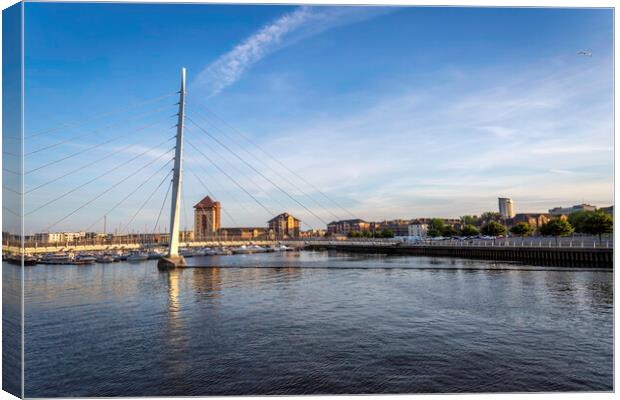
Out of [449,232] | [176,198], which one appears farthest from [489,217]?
[176,198]

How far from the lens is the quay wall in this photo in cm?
2473

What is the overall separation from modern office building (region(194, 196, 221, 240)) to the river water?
81941mm

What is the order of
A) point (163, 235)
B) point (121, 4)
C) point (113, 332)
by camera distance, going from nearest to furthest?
1. point (121, 4)
2. point (113, 332)
3. point (163, 235)

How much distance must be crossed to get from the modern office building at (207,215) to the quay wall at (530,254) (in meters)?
55.1

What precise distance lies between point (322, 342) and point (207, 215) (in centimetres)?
9564

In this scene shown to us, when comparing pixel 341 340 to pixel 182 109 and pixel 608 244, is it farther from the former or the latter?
pixel 608 244

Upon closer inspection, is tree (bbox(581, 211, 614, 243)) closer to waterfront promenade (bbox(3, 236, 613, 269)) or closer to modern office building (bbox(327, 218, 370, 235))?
waterfront promenade (bbox(3, 236, 613, 269))

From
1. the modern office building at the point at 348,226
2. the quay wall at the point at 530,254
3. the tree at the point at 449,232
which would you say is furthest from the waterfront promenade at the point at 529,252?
the modern office building at the point at 348,226

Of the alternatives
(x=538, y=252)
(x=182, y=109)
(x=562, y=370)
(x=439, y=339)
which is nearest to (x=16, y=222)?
(x=439, y=339)

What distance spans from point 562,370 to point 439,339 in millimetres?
2460

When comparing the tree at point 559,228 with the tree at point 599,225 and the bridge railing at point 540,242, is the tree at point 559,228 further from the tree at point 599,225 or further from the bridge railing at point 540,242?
the tree at point 599,225

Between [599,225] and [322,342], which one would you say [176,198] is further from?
[599,225]

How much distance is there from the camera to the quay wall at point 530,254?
81.1ft

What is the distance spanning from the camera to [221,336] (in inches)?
384
